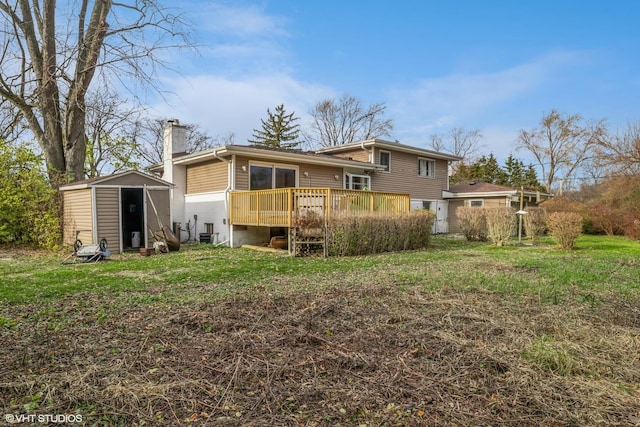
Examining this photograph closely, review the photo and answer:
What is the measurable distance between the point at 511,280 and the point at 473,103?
13.8 meters

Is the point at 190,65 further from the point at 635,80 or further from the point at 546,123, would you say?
the point at 546,123

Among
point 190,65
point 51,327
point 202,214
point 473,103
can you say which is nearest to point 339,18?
point 190,65

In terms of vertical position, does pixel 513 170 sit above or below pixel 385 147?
above

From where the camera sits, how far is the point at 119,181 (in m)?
10.9

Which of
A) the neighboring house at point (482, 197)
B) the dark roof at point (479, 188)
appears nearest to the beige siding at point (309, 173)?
the neighboring house at point (482, 197)

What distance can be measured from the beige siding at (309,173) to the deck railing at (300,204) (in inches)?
27.0

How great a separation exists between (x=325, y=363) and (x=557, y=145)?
37.3m

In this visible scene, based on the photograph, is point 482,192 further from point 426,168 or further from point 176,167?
point 176,167

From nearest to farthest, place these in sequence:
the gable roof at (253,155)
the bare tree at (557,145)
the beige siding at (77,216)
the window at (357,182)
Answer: the beige siding at (77,216)
the gable roof at (253,155)
the window at (357,182)
the bare tree at (557,145)

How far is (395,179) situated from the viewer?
18281 mm

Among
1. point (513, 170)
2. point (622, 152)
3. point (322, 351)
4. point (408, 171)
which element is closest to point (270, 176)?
point (408, 171)

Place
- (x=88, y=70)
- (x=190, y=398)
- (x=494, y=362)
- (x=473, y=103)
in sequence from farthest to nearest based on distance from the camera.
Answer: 1. (x=473, y=103)
2. (x=88, y=70)
3. (x=494, y=362)
4. (x=190, y=398)

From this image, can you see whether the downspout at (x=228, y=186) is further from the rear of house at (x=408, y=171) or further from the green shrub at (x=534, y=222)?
the green shrub at (x=534, y=222)

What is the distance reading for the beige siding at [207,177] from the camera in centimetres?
1299
